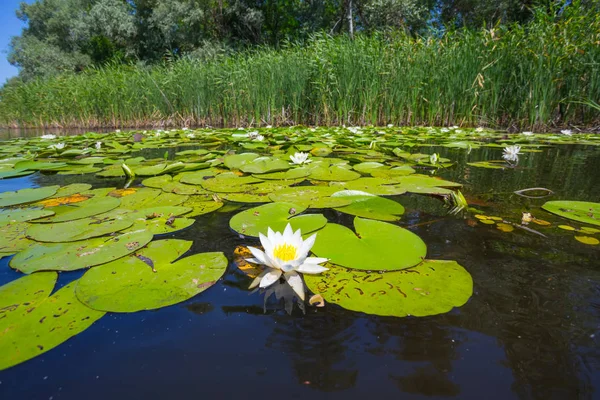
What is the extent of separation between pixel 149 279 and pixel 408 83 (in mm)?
4305

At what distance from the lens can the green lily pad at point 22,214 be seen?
98 cm

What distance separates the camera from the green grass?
3.61 meters

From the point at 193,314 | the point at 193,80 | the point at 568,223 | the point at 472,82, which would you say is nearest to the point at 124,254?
the point at 193,314

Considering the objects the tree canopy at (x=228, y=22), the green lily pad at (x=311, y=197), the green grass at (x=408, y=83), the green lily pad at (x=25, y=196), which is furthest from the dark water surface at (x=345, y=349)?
the tree canopy at (x=228, y=22)

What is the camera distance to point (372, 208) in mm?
1031

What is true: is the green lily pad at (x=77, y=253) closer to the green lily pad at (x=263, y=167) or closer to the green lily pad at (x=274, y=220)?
the green lily pad at (x=274, y=220)

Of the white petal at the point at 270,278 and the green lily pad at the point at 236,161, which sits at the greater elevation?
the green lily pad at the point at 236,161

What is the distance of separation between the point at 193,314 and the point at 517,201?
3.86ft

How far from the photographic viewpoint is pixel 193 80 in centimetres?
542

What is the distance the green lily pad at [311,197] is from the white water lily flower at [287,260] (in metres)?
0.41

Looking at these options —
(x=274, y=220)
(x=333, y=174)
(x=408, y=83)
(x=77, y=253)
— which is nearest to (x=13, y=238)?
(x=77, y=253)

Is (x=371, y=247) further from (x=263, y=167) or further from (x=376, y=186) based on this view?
(x=263, y=167)

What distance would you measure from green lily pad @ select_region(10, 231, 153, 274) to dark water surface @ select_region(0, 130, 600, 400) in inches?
1.3

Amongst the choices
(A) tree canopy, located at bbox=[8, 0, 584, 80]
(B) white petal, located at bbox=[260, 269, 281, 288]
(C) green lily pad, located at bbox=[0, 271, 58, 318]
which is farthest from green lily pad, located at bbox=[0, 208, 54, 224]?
(A) tree canopy, located at bbox=[8, 0, 584, 80]
